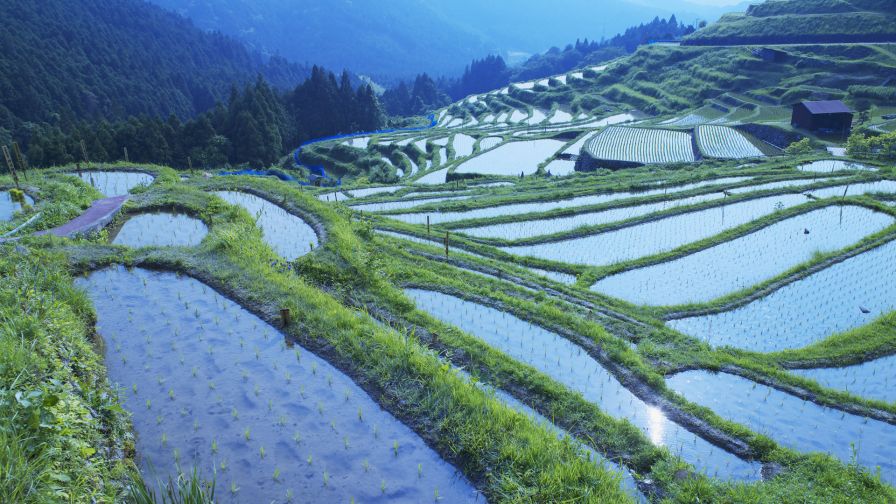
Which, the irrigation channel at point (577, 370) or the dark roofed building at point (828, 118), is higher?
the dark roofed building at point (828, 118)

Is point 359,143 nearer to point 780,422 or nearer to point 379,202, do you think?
point 379,202

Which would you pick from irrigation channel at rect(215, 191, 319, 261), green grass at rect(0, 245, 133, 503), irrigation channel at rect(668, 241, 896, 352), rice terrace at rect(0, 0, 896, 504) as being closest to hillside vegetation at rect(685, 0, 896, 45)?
rice terrace at rect(0, 0, 896, 504)

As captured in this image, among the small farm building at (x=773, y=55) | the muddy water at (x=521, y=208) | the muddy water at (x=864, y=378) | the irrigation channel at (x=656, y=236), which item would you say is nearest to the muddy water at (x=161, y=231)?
the muddy water at (x=521, y=208)

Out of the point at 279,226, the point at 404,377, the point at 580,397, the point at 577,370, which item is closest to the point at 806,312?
the point at 577,370

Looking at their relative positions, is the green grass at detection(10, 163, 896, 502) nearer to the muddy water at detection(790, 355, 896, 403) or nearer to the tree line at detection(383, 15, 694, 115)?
the muddy water at detection(790, 355, 896, 403)

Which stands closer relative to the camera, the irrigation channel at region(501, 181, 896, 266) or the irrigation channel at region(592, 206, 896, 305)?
the irrigation channel at region(592, 206, 896, 305)

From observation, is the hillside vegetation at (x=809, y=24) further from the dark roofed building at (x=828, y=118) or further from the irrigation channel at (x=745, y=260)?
the irrigation channel at (x=745, y=260)
